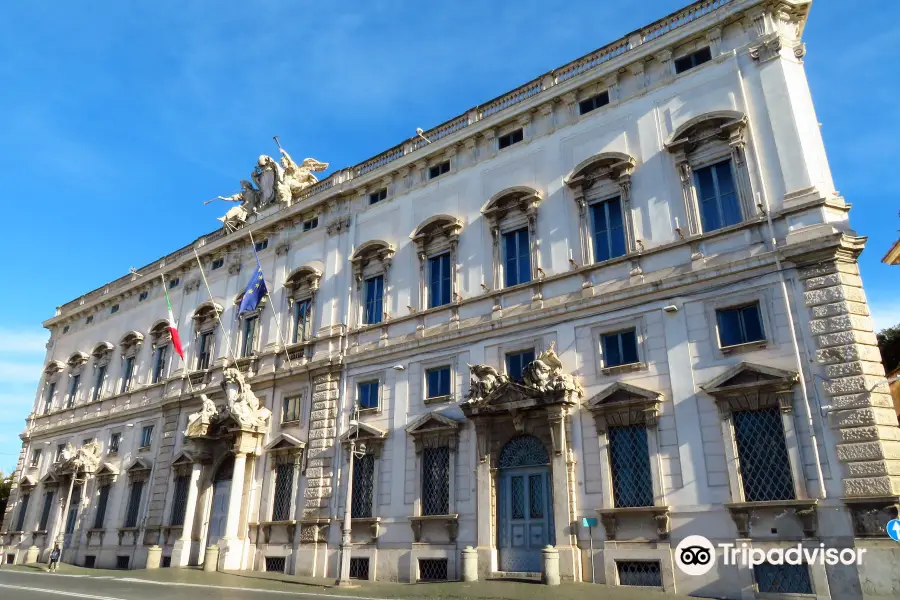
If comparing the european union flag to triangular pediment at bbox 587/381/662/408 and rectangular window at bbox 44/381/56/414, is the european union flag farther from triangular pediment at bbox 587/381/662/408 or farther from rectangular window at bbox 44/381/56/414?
rectangular window at bbox 44/381/56/414

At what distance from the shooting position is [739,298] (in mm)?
17359

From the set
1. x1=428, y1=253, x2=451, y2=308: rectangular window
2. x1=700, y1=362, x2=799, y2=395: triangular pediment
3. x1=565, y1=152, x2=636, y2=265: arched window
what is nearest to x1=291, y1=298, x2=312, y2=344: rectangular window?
x1=428, y1=253, x2=451, y2=308: rectangular window

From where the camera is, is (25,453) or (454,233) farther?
(25,453)

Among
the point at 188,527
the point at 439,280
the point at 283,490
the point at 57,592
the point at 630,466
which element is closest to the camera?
the point at 630,466

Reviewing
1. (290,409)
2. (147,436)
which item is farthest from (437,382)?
(147,436)

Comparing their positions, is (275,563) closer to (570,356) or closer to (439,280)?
(439,280)

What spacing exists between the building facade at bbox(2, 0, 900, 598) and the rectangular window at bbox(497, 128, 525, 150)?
0.06 m

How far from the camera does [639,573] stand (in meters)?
16.9

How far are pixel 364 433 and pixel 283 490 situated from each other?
205 inches

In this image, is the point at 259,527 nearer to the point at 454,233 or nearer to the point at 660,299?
the point at 454,233

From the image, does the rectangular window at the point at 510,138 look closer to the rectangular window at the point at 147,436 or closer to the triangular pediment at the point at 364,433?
the triangular pediment at the point at 364,433

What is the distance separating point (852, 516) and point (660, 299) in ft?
23.4

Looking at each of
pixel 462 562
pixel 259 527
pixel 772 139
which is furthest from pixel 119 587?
pixel 772 139

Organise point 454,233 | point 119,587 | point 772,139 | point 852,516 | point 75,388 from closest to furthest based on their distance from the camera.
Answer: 1. point 852,516
2. point 772,139
3. point 119,587
4. point 454,233
5. point 75,388
